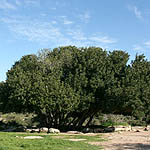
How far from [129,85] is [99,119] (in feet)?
73.8

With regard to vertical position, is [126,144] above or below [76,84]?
below

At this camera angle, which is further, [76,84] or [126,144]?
[76,84]

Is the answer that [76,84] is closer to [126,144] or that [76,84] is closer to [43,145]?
[126,144]

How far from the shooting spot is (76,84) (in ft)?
88.1

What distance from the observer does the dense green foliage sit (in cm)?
2567

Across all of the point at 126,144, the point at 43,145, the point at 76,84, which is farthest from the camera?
the point at 76,84

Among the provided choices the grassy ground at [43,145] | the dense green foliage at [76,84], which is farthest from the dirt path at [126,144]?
the dense green foliage at [76,84]

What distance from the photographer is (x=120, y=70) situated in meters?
28.8

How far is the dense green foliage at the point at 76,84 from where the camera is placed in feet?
84.2

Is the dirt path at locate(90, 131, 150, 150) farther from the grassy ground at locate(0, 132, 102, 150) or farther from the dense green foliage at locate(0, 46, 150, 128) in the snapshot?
the dense green foliage at locate(0, 46, 150, 128)

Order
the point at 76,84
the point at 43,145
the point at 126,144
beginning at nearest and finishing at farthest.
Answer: the point at 43,145
the point at 126,144
the point at 76,84

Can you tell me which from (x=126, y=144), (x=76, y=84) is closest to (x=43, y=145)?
(x=126, y=144)

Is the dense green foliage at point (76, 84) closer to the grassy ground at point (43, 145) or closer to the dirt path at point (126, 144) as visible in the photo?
the dirt path at point (126, 144)

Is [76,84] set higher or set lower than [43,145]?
higher
